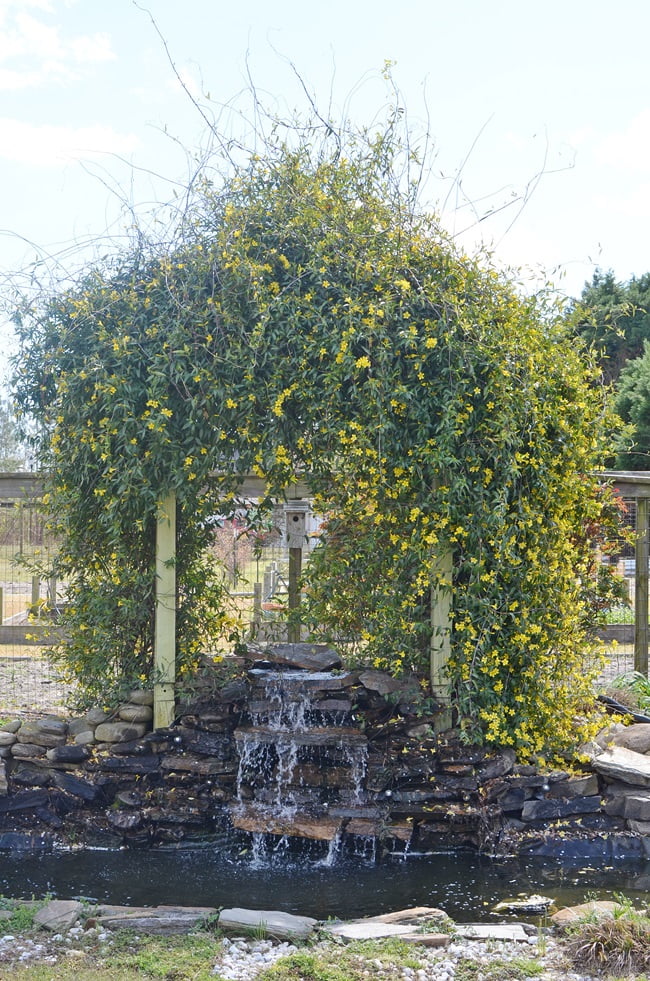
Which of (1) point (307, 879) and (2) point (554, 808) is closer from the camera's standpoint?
(1) point (307, 879)

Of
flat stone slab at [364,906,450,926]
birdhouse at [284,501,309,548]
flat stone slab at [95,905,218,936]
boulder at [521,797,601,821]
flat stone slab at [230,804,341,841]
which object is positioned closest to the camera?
flat stone slab at [95,905,218,936]

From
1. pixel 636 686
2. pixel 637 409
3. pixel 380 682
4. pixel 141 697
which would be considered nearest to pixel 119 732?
pixel 141 697

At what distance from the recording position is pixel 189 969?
3551 millimetres

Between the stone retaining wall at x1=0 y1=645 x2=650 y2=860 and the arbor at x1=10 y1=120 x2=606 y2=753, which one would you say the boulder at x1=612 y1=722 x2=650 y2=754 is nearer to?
the stone retaining wall at x1=0 y1=645 x2=650 y2=860

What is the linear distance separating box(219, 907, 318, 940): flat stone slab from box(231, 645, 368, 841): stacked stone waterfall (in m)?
1.24

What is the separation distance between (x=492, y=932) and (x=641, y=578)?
414 centimetres

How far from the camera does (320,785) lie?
18.2ft

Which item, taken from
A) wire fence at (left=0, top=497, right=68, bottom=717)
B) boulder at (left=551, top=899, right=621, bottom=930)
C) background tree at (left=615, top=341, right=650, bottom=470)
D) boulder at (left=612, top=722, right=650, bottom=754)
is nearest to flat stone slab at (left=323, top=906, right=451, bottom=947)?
boulder at (left=551, top=899, right=621, bottom=930)

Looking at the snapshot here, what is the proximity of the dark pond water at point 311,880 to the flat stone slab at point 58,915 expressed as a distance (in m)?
0.42

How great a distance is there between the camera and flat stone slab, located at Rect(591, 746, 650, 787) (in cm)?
559

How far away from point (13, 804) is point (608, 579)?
4.43 m

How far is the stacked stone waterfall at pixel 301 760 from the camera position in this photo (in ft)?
17.8

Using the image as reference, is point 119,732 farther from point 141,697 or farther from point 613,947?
point 613,947

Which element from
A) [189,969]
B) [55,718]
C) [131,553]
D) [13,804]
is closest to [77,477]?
[131,553]
